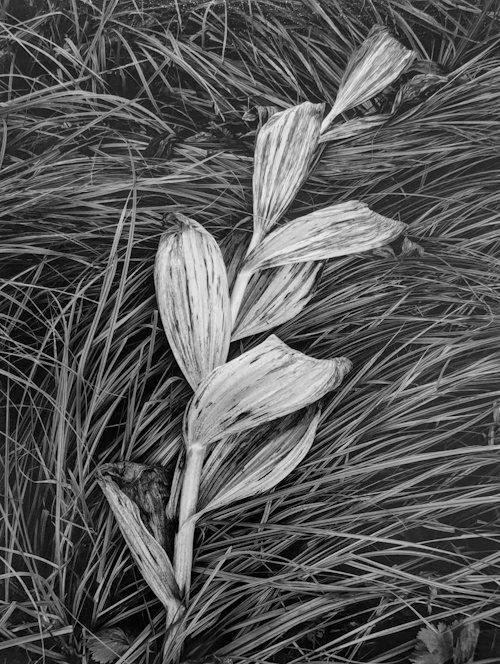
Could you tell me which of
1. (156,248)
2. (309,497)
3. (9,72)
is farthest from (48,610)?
(9,72)

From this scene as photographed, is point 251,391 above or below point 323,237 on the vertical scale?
below

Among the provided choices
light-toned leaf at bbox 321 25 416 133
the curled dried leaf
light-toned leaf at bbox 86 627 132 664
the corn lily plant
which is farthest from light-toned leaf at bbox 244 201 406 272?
light-toned leaf at bbox 86 627 132 664

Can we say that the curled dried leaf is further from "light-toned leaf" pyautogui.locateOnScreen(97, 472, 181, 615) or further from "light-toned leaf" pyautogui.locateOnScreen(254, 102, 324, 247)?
"light-toned leaf" pyautogui.locateOnScreen(254, 102, 324, 247)

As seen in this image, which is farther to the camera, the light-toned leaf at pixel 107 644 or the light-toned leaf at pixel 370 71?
the light-toned leaf at pixel 370 71

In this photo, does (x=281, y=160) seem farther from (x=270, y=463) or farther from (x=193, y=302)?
(x=270, y=463)

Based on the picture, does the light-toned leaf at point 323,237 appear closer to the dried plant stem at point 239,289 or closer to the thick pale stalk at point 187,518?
the dried plant stem at point 239,289

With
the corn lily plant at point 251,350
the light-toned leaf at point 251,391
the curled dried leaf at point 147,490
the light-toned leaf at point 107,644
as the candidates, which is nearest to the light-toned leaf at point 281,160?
the corn lily plant at point 251,350

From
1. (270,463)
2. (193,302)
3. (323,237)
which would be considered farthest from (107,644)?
(323,237)
